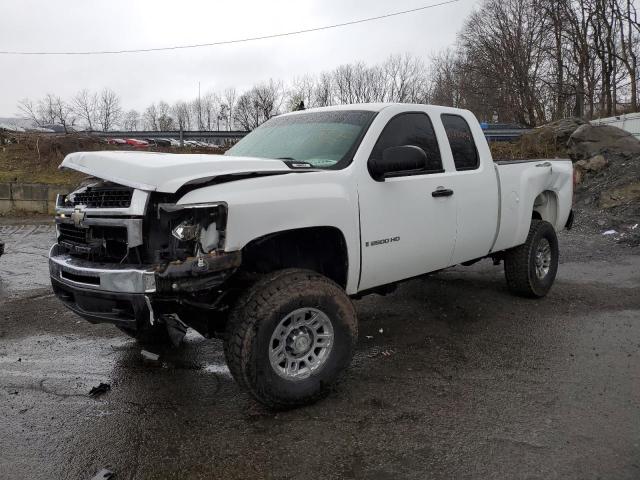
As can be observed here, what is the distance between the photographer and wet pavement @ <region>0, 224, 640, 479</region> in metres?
2.78

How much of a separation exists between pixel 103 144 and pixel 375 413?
548 inches

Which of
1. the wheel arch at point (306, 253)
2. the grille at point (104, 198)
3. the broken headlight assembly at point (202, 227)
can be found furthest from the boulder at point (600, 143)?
the grille at point (104, 198)

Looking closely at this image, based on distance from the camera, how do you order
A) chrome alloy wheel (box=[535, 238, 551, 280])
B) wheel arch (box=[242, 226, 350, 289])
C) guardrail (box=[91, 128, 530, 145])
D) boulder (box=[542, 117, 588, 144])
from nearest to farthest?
wheel arch (box=[242, 226, 350, 289]), chrome alloy wheel (box=[535, 238, 551, 280]), boulder (box=[542, 117, 588, 144]), guardrail (box=[91, 128, 530, 145])

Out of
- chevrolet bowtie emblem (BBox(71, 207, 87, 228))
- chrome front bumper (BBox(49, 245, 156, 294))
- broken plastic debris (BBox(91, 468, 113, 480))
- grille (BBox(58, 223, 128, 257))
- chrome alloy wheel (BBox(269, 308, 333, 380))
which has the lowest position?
broken plastic debris (BBox(91, 468, 113, 480))

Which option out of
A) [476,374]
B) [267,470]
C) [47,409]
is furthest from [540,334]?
[47,409]

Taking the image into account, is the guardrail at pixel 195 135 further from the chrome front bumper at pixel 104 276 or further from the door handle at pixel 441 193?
the chrome front bumper at pixel 104 276

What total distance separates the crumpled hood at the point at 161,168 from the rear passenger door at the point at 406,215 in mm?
763

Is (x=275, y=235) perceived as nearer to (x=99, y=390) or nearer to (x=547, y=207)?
(x=99, y=390)

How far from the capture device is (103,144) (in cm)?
1496

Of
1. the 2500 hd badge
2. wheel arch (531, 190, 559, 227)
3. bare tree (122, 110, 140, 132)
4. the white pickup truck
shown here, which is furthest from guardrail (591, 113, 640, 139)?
bare tree (122, 110, 140, 132)

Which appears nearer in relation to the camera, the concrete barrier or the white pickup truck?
the white pickup truck

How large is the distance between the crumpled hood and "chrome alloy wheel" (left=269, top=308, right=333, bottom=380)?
95 centimetres

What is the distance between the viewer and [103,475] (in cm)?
265

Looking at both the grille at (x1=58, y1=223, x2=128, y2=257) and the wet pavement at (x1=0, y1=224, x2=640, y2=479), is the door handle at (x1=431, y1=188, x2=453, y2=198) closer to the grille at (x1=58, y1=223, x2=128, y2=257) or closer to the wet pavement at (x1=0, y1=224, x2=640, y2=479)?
the wet pavement at (x1=0, y1=224, x2=640, y2=479)
